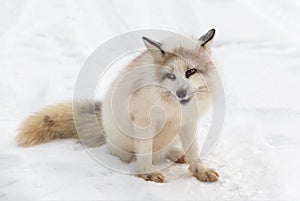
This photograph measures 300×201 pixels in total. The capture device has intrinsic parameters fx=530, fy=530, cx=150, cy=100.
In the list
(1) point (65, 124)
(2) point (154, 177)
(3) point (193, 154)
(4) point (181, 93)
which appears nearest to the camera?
(4) point (181, 93)

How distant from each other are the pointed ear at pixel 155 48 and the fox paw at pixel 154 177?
2.57 feet

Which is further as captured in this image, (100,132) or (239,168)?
(100,132)

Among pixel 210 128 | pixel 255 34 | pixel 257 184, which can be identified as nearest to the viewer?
pixel 257 184

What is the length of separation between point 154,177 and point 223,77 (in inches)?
75.2

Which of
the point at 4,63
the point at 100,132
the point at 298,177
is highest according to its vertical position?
the point at 4,63

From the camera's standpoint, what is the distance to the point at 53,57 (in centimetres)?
585

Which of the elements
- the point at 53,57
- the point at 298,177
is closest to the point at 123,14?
the point at 53,57

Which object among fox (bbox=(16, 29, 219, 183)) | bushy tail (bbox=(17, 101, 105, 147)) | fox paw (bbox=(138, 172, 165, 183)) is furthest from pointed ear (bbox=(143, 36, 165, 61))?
bushy tail (bbox=(17, 101, 105, 147))

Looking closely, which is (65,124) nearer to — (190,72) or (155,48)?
(155,48)

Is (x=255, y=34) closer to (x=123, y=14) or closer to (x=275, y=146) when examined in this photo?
(x=123, y=14)

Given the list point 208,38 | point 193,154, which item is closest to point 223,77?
point 193,154

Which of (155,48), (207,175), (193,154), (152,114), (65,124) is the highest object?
(155,48)

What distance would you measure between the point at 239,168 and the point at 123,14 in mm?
3831

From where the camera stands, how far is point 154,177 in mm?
3557
